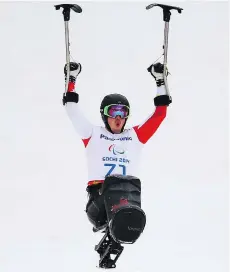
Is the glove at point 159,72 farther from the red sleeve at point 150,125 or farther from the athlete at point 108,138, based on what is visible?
the red sleeve at point 150,125

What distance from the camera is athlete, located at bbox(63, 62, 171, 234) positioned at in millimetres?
7727

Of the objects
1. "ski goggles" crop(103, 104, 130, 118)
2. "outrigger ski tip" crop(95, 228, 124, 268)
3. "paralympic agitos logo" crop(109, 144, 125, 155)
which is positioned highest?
"ski goggles" crop(103, 104, 130, 118)

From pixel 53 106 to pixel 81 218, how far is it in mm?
1626

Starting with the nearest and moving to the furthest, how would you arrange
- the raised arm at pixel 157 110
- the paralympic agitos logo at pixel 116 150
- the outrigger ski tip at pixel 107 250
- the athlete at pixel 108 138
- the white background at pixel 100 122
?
the outrigger ski tip at pixel 107 250, the athlete at pixel 108 138, the paralympic agitos logo at pixel 116 150, the raised arm at pixel 157 110, the white background at pixel 100 122

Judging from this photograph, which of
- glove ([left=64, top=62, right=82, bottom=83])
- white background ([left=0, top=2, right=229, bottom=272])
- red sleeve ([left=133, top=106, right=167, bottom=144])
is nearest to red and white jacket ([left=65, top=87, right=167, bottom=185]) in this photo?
red sleeve ([left=133, top=106, right=167, bottom=144])

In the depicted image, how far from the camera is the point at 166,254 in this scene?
9.40 metres

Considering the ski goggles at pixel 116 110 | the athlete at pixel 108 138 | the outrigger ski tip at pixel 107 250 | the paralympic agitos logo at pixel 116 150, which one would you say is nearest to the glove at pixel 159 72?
the athlete at pixel 108 138

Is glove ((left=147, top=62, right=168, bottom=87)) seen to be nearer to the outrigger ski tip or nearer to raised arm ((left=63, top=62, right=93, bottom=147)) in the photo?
raised arm ((left=63, top=62, right=93, bottom=147))

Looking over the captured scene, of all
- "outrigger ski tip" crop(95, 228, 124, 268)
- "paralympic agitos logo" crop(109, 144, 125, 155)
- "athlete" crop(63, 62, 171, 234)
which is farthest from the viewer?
"paralympic agitos logo" crop(109, 144, 125, 155)

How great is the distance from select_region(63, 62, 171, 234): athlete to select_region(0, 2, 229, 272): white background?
1.66 meters

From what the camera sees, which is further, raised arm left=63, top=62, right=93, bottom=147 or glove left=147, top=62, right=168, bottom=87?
glove left=147, top=62, right=168, bottom=87

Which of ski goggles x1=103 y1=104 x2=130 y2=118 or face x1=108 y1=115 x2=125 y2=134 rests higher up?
ski goggles x1=103 y1=104 x2=130 y2=118

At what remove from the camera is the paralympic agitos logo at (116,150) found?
7.83 meters

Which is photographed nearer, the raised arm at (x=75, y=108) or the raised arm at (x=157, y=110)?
the raised arm at (x=75, y=108)
